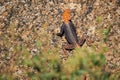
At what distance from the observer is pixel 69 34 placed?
21.3ft

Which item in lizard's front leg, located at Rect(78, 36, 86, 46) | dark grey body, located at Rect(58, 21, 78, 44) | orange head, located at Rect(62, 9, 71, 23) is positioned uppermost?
orange head, located at Rect(62, 9, 71, 23)

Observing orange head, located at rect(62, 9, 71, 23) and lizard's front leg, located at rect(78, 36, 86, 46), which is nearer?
lizard's front leg, located at rect(78, 36, 86, 46)

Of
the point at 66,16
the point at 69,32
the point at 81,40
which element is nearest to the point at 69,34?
the point at 69,32

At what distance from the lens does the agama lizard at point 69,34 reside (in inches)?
252

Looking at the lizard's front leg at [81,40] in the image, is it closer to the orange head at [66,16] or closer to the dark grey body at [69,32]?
the dark grey body at [69,32]

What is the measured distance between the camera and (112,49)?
6.49 meters

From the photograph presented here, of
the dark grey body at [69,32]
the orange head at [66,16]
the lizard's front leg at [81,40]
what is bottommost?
the lizard's front leg at [81,40]

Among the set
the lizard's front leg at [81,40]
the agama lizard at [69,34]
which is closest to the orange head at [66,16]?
the agama lizard at [69,34]

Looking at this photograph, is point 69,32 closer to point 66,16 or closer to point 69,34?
point 69,34

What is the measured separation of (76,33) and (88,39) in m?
0.28

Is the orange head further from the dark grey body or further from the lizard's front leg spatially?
the lizard's front leg

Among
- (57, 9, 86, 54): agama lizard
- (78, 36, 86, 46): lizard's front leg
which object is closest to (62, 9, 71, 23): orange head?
(57, 9, 86, 54): agama lizard

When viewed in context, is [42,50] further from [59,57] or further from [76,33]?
[76,33]

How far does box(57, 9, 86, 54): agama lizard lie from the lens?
21.0ft
